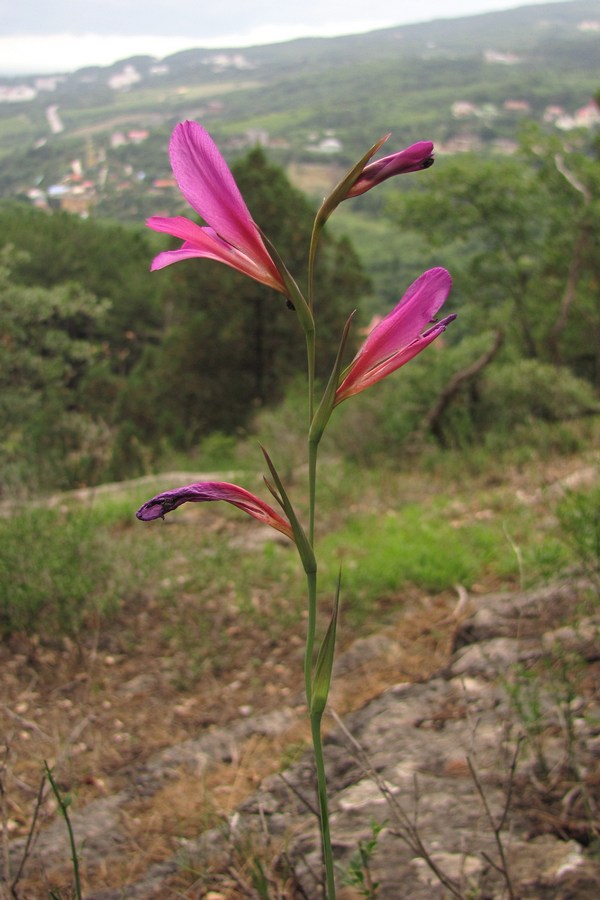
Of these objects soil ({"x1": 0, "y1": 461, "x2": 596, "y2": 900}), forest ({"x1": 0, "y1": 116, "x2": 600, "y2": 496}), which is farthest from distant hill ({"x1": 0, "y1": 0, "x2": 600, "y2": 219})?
soil ({"x1": 0, "y1": 461, "x2": 596, "y2": 900})

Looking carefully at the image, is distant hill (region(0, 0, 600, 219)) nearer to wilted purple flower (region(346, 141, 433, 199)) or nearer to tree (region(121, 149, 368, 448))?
tree (region(121, 149, 368, 448))

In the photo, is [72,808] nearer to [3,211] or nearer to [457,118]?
[3,211]

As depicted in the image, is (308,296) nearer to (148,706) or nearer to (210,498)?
(210,498)

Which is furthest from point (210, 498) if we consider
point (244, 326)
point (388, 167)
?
point (244, 326)

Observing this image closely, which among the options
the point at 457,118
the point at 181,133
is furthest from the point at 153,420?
the point at 457,118

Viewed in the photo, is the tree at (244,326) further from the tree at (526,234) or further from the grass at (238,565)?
the grass at (238,565)

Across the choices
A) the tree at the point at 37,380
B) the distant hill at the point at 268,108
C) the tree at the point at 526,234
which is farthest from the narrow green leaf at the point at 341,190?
the distant hill at the point at 268,108
